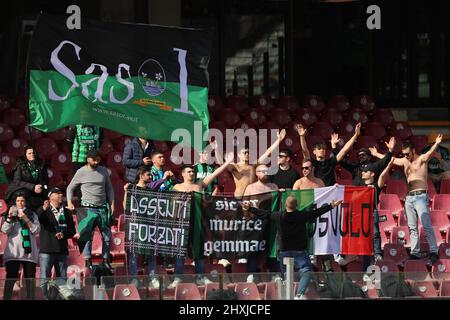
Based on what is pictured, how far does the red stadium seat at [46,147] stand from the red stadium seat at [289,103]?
4.60 metres

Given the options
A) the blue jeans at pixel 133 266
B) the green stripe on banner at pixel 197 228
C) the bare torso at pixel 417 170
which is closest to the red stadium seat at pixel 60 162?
the green stripe on banner at pixel 197 228

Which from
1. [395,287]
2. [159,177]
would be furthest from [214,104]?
[395,287]

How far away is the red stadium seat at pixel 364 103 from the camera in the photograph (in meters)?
26.0

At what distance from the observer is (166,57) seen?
728 inches

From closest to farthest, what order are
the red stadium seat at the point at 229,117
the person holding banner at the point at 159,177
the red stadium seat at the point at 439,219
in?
the person holding banner at the point at 159,177 < the red stadium seat at the point at 439,219 < the red stadium seat at the point at 229,117

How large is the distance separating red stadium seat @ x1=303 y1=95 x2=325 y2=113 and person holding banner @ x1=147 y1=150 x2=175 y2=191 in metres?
6.83

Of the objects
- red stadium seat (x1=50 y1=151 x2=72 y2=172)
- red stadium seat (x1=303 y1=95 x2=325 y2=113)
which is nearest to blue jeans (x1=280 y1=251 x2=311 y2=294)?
red stadium seat (x1=50 y1=151 x2=72 y2=172)

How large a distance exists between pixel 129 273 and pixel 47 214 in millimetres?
1269

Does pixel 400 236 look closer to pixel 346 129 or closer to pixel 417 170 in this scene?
pixel 417 170

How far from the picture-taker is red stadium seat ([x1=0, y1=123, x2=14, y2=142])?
74.3 ft

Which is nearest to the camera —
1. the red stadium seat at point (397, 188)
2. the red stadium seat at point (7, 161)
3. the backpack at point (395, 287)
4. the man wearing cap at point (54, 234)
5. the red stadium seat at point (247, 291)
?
the red stadium seat at point (247, 291)

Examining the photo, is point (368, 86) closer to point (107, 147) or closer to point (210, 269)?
point (107, 147)

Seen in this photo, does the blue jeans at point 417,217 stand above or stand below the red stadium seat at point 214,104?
below

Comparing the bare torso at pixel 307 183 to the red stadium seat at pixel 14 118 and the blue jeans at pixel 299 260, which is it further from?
the red stadium seat at pixel 14 118
